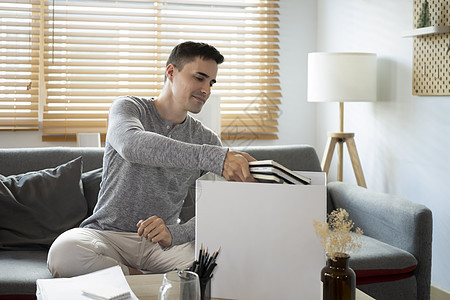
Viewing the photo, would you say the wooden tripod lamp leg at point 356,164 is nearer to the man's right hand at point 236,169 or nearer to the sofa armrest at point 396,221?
the sofa armrest at point 396,221

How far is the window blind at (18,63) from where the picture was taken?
3.69 meters

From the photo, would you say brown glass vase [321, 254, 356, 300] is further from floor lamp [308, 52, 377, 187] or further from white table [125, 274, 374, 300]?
floor lamp [308, 52, 377, 187]

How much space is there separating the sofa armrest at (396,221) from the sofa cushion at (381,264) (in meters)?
0.05

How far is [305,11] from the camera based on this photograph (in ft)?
14.1

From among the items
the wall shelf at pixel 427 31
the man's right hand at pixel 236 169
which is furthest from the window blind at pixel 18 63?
the man's right hand at pixel 236 169

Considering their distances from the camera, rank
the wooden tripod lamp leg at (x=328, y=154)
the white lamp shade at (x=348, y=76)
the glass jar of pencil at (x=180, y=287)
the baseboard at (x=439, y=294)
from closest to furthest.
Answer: the glass jar of pencil at (x=180, y=287)
the baseboard at (x=439, y=294)
the white lamp shade at (x=348, y=76)
the wooden tripod lamp leg at (x=328, y=154)

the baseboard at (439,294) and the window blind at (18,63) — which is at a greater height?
the window blind at (18,63)

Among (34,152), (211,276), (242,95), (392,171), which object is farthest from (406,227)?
(242,95)

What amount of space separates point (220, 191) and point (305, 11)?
3327 mm

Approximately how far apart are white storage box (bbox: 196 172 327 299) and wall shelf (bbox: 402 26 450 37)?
1.91m

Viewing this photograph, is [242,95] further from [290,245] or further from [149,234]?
[290,245]

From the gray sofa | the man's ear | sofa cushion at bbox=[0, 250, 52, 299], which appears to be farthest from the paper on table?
the man's ear

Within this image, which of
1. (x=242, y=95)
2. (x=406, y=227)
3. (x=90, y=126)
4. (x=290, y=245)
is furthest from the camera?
(x=242, y=95)

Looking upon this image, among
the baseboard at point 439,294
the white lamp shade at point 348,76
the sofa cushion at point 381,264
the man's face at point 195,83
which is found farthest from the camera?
the white lamp shade at point 348,76
